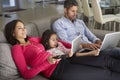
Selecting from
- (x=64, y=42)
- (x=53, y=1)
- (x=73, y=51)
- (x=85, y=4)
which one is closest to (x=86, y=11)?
(x=85, y=4)

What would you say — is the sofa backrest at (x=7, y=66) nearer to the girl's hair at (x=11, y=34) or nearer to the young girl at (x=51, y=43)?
the girl's hair at (x=11, y=34)

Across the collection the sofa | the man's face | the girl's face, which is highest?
the man's face

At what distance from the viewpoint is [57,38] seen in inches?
90.2

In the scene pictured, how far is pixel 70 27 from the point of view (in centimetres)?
245

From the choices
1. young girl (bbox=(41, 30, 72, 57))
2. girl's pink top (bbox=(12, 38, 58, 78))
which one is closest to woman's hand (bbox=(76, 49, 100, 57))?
young girl (bbox=(41, 30, 72, 57))

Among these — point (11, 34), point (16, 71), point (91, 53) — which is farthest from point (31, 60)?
point (91, 53)

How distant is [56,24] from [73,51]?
22.9 inches

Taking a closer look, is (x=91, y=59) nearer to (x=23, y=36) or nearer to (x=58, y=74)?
(x=58, y=74)

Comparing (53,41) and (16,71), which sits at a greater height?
(53,41)

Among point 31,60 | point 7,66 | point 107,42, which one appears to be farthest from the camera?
point 107,42

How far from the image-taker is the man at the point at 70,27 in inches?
92.0

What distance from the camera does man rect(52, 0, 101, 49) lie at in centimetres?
234

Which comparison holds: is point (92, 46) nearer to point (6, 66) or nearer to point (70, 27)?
point (70, 27)

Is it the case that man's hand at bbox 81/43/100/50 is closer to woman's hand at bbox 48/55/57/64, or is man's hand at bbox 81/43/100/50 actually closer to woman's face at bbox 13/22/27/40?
woman's hand at bbox 48/55/57/64
